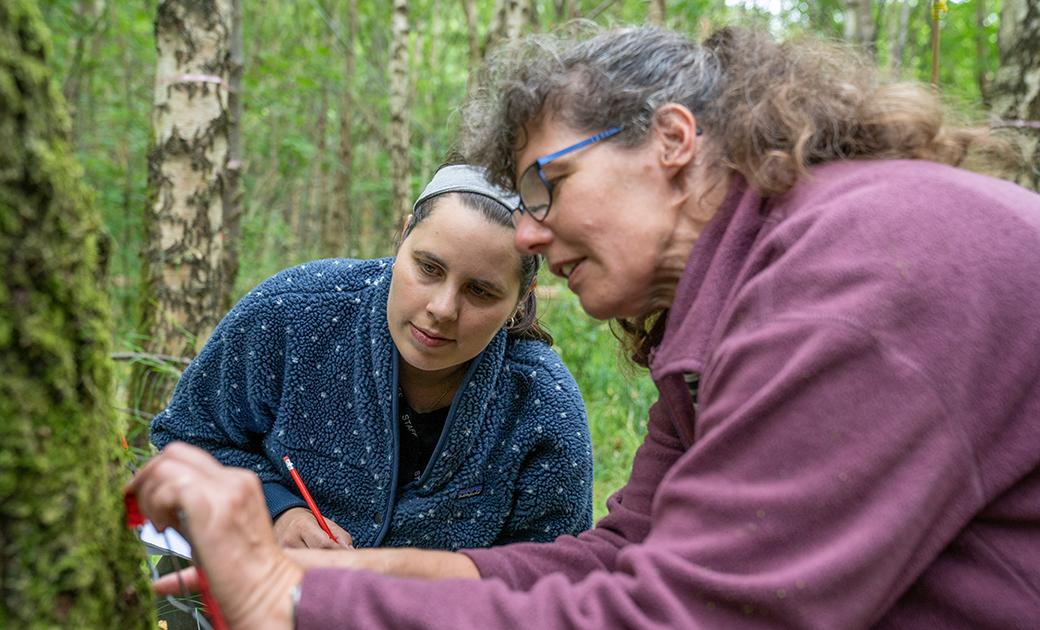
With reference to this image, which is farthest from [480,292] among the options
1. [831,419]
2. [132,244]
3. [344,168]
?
[132,244]

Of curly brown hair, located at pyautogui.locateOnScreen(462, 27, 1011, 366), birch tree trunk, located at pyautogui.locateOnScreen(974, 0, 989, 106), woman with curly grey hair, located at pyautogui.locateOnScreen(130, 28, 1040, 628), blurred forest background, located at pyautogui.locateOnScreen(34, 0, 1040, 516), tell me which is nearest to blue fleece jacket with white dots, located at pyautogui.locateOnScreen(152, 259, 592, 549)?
blurred forest background, located at pyautogui.locateOnScreen(34, 0, 1040, 516)

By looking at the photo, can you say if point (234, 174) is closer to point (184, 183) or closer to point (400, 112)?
point (184, 183)

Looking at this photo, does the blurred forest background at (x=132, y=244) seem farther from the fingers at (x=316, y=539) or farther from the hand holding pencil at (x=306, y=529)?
the fingers at (x=316, y=539)

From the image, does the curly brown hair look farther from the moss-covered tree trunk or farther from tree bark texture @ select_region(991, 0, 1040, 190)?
tree bark texture @ select_region(991, 0, 1040, 190)

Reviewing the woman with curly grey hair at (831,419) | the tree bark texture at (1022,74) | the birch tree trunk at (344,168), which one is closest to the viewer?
the woman with curly grey hair at (831,419)

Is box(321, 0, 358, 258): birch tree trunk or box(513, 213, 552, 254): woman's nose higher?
box(513, 213, 552, 254): woman's nose

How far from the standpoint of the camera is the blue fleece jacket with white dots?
2414 mm

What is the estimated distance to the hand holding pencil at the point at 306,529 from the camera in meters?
2.24

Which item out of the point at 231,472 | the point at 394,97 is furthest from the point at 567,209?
the point at 394,97

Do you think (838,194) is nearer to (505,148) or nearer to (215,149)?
(505,148)

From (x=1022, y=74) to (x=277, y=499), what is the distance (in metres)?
3.90

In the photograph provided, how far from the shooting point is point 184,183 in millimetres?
3770

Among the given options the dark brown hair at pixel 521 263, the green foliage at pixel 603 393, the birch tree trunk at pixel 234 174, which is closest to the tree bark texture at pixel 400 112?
the birch tree trunk at pixel 234 174

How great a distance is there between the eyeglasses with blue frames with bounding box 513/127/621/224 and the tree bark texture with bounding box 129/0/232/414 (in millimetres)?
2398
